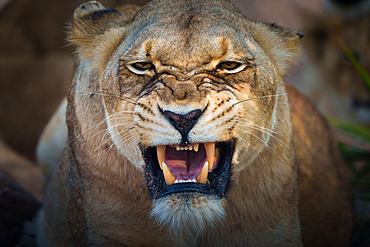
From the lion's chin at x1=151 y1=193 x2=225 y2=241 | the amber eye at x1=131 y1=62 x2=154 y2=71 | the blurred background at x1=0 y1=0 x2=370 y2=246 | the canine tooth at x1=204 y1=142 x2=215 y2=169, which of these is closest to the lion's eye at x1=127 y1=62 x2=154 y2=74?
the amber eye at x1=131 y1=62 x2=154 y2=71

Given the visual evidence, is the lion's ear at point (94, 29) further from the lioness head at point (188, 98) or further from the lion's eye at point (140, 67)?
the lion's eye at point (140, 67)

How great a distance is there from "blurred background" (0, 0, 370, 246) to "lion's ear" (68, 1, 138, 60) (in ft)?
7.21

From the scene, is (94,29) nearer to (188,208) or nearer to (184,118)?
(184,118)

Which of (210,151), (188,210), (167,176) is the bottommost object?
(188,210)

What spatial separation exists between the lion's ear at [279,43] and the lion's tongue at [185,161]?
2.31ft

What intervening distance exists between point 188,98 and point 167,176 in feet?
1.25

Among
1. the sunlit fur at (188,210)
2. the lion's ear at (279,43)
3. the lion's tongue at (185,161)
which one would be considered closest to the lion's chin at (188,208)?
the sunlit fur at (188,210)

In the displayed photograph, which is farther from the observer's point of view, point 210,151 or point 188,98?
point 210,151

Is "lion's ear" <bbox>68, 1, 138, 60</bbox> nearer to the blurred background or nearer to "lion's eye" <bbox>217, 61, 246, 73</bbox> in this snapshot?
"lion's eye" <bbox>217, 61, 246, 73</bbox>

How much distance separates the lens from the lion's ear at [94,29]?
2.80 metres

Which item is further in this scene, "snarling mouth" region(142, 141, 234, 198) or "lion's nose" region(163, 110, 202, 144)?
"snarling mouth" region(142, 141, 234, 198)

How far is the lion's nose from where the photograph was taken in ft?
7.21

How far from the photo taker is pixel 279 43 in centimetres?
289

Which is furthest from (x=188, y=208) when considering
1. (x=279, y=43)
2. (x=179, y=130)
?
(x=279, y=43)
